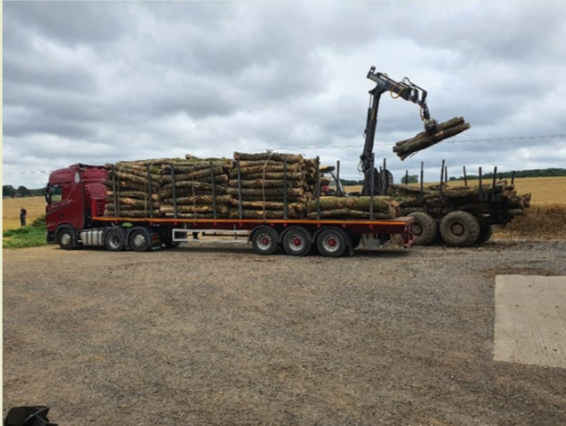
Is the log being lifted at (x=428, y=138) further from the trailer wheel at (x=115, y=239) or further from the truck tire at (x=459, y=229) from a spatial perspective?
the trailer wheel at (x=115, y=239)

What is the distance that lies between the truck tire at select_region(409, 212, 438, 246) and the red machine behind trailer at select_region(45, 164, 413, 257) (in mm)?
1992

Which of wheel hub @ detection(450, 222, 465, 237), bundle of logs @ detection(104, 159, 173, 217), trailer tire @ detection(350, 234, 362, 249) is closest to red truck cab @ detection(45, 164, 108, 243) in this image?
bundle of logs @ detection(104, 159, 173, 217)

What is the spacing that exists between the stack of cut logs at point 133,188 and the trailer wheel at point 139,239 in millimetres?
607

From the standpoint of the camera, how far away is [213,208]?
17453 millimetres

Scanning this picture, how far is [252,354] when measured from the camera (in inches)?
247

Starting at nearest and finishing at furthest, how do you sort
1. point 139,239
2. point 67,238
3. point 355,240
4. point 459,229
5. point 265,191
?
point 355,240, point 265,191, point 459,229, point 139,239, point 67,238

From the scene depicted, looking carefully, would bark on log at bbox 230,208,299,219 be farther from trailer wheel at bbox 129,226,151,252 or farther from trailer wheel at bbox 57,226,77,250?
trailer wheel at bbox 57,226,77,250

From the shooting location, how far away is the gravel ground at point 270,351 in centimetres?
468

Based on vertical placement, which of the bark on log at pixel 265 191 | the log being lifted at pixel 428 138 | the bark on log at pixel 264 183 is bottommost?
the bark on log at pixel 265 191

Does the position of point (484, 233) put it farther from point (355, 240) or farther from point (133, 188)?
point (133, 188)

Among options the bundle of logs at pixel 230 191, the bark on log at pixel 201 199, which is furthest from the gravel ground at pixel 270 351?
the bark on log at pixel 201 199

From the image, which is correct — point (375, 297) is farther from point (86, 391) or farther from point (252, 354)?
point (86, 391)

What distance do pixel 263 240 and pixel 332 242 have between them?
2462 mm

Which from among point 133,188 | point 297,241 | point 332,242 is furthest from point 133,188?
point 332,242
